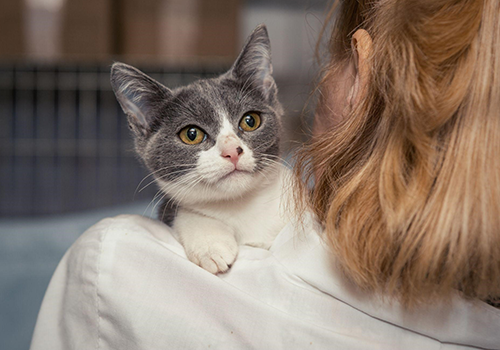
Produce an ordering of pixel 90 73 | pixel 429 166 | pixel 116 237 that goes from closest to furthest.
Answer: pixel 429 166 → pixel 116 237 → pixel 90 73

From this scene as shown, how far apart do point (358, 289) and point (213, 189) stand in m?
0.39

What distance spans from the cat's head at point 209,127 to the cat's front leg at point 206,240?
2.0 inches

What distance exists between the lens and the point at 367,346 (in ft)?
2.05

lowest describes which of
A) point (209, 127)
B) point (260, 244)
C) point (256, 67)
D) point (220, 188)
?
point (260, 244)

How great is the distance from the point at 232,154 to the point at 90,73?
6.93 ft

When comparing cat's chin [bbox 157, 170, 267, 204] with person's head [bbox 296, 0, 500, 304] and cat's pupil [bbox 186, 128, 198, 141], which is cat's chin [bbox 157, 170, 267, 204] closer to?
cat's pupil [bbox 186, 128, 198, 141]

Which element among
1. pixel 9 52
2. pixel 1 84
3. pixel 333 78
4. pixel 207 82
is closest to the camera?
pixel 333 78

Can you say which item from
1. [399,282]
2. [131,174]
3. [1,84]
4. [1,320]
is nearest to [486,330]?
[399,282]

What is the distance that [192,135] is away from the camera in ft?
3.07

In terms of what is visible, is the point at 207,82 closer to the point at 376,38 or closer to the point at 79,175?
the point at 376,38

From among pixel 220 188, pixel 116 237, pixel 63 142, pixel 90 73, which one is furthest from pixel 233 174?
pixel 63 142

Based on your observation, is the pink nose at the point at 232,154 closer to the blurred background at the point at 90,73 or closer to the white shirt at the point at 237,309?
the white shirt at the point at 237,309

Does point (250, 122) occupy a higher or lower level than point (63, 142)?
higher

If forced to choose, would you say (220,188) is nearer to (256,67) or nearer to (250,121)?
(250,121)
